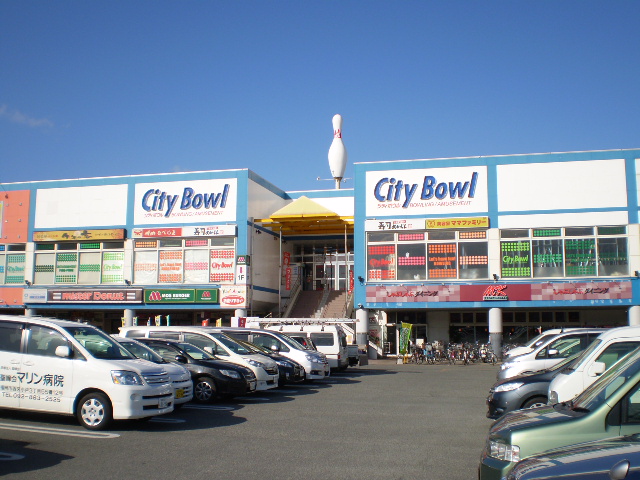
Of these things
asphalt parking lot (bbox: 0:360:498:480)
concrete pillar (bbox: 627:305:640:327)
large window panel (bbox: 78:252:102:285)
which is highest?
large window panel (bbox: 78:252:102:285)

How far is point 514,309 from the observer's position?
3488cm

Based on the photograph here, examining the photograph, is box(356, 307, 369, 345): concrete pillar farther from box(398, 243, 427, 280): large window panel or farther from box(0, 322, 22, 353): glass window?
box(0, 322, 22, 353): glass window

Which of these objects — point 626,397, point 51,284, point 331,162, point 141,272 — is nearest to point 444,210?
point 331,162

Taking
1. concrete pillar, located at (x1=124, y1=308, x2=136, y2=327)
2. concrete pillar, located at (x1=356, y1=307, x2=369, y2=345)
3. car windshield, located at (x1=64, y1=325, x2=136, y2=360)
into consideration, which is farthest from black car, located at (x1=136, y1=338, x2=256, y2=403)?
concrete pillar, located at (x1=124, y1=308, x2=136, y2=327)

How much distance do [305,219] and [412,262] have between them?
6283mm

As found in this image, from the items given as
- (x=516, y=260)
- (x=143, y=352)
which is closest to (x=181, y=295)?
(x=516, y=260)

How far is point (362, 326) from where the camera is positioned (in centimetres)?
3384

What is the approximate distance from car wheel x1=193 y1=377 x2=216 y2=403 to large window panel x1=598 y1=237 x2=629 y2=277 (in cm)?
2353

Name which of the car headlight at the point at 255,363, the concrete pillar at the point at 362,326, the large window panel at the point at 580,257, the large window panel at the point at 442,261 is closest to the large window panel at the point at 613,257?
the large window panel at the point at 580,257

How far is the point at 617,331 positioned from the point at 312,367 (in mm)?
11989

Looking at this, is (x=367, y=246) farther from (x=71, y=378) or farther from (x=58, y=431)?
(x=58, y=431)

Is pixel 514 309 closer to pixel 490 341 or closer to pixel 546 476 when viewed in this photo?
pixel 490 341

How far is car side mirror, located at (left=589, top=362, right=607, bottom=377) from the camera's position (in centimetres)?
913

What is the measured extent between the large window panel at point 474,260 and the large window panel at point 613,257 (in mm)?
5336
